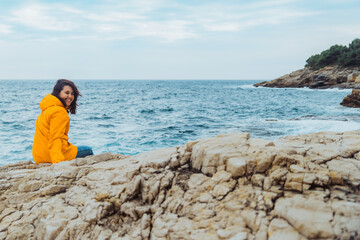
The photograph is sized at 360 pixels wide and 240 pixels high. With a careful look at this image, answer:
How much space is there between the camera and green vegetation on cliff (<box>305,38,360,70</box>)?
5438 cm

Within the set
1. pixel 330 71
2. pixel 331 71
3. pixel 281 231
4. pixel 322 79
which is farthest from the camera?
pixel 330 71

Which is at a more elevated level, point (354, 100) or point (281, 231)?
point (354, 100)

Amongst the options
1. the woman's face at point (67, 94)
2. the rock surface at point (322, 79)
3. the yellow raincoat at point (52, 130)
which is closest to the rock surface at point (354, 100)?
the rock surface at point (322, 79)

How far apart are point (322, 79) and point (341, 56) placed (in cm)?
792

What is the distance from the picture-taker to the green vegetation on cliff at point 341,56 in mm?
54375

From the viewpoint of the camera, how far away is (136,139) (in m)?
12.7

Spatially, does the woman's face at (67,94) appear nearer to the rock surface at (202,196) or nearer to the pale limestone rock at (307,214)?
the rock surface at (202,196)

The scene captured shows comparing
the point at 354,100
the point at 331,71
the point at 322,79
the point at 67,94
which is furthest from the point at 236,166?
the point at 331,71

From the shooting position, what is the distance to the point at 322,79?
55906 millimetres

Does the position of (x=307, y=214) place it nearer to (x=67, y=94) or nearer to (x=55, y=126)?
(x=55, y=126)

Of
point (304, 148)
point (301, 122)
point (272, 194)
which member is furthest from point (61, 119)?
point (301, 122)

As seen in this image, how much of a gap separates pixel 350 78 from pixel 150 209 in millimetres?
57132

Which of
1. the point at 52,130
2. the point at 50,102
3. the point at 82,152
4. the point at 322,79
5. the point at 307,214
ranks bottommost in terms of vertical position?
the point at 82,152

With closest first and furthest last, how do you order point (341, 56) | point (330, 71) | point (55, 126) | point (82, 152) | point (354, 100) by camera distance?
point (55, 126)
point (82, 152)
point (354, 100)
point (330, 71)
point (341, 56)
